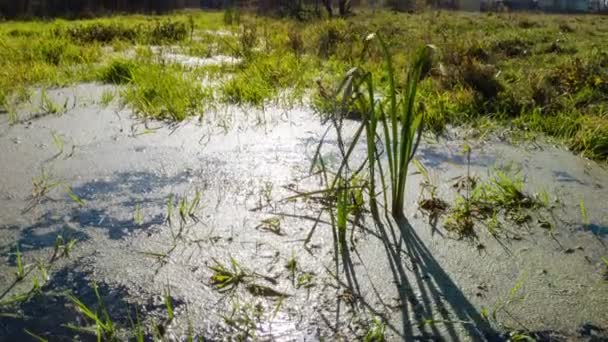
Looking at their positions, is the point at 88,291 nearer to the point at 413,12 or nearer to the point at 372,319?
the point at 372,319

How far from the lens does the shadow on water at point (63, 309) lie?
107 cm

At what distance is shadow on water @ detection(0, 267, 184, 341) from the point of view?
107cm

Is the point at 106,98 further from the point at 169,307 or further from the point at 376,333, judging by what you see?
the point at 376,333

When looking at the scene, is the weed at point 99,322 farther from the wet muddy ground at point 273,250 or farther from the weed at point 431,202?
the weed at point 431,202

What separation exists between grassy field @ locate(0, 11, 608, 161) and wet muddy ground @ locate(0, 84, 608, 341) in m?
0.36

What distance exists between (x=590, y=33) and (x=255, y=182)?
563 cm

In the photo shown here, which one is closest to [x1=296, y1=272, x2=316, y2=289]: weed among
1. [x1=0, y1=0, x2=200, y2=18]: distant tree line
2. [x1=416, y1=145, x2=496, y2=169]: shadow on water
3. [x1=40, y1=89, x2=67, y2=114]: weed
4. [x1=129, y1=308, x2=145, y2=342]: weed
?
[x1=129, y1=308, x2=145, y2=342]: weed

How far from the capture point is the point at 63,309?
1.14 m

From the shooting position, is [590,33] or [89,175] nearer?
[89,175]

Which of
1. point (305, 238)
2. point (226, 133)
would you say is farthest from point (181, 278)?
point (226, 133)

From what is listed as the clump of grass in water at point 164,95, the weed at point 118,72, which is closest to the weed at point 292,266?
the clump of grass in water at point 164,95

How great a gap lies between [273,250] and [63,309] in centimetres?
49

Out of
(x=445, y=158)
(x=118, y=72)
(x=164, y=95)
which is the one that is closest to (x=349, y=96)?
(x=445, y=158)

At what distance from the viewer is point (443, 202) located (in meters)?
1.72
